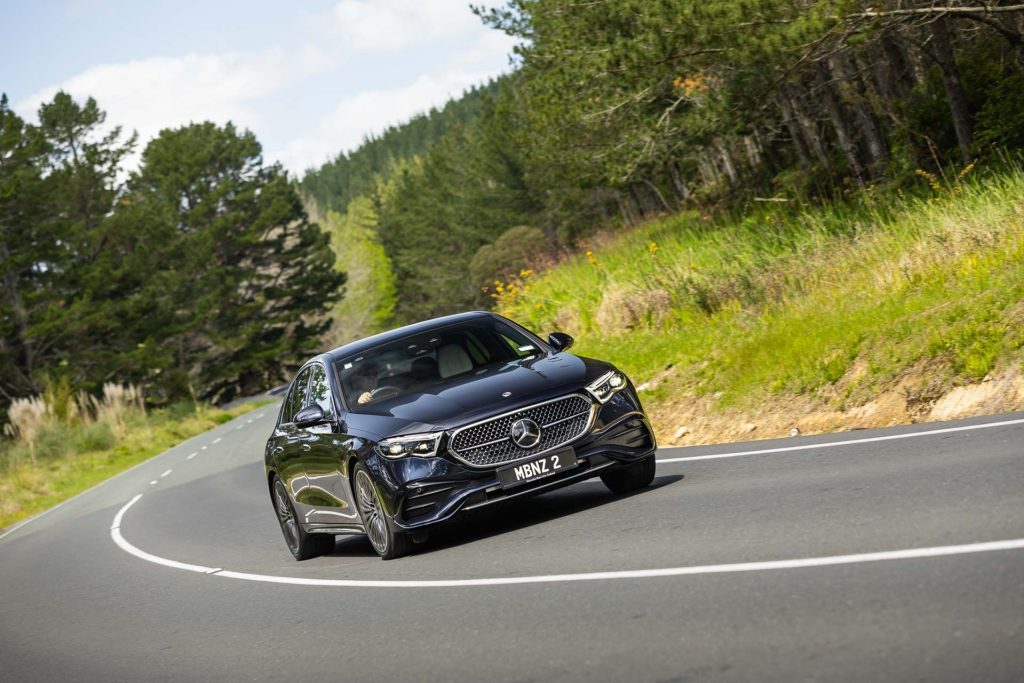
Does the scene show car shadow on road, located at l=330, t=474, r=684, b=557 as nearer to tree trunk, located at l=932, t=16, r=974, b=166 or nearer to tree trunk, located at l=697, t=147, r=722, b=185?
tree trunk, located at l=932, t=16, r=974, b=166

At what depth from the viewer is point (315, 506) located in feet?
37.4

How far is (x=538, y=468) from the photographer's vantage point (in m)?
9.66

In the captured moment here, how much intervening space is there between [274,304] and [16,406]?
174ft

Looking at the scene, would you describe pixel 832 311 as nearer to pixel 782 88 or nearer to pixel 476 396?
pixel 476 396

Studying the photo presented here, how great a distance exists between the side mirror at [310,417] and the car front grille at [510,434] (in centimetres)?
150

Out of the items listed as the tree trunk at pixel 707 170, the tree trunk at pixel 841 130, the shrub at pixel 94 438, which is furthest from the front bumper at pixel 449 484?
the tree trunk at pixel 707 170

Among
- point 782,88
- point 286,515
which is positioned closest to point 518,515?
point 286,515

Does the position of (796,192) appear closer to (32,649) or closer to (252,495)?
(252,495)

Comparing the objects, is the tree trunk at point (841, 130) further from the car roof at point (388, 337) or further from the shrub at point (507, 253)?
the shrub at point (507, 253)

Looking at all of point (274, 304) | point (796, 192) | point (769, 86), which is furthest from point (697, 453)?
point (274, 304)

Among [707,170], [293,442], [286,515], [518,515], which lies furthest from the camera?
[707,170]

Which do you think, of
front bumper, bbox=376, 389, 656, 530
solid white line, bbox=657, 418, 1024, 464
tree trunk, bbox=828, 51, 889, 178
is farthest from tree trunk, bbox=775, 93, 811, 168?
front bumper, bbox=376, 389, 656, 530

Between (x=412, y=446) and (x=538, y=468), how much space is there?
3.02 ft

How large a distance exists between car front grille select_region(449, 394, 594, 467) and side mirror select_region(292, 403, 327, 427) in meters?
1.50
